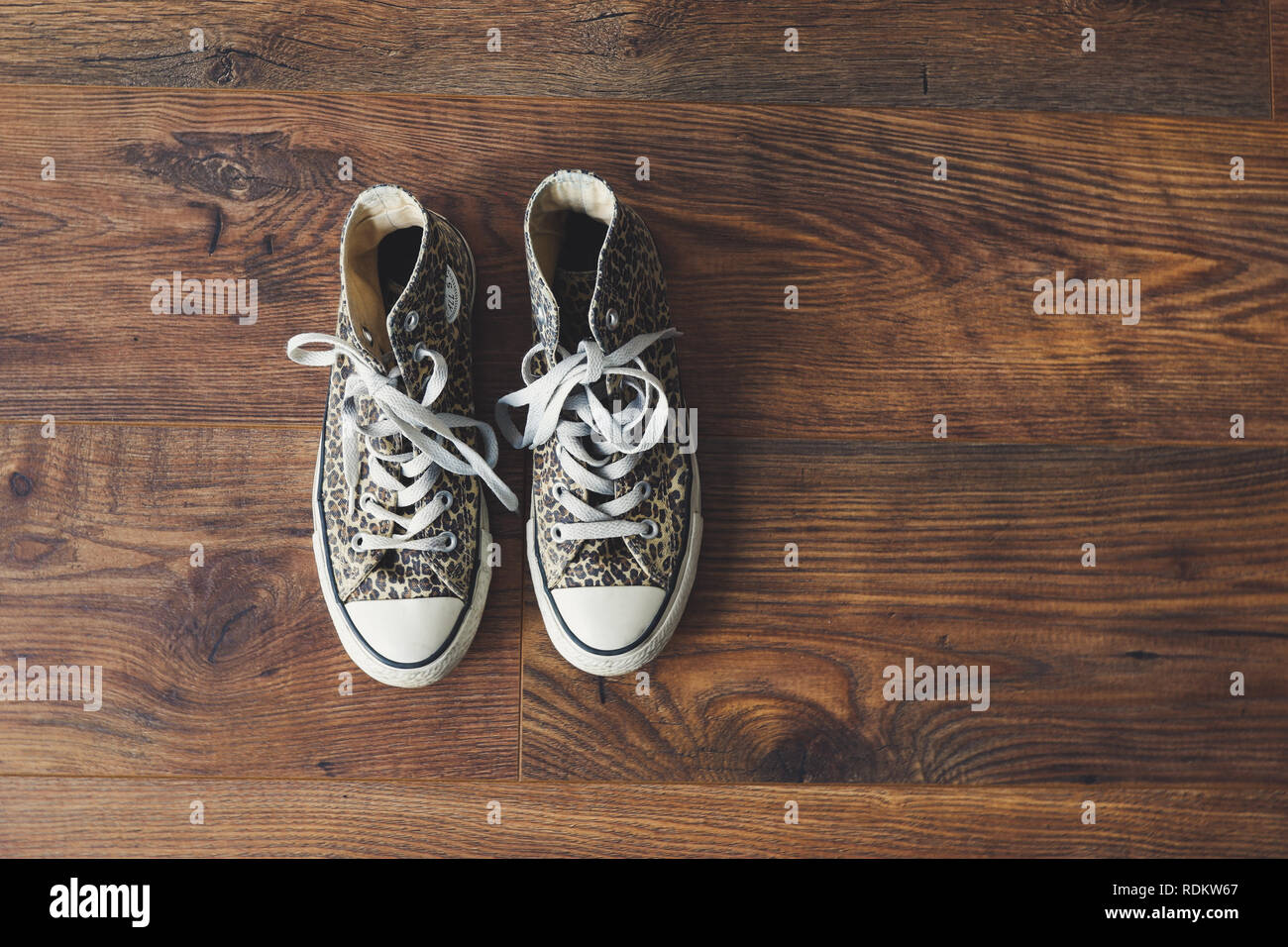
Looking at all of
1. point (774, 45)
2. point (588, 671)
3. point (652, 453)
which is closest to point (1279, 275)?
point (774, 45)

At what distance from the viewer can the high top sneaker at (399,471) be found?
88cm

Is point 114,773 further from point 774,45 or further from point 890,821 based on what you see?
point 774,45

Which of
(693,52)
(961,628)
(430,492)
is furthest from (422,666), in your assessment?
(693,52)

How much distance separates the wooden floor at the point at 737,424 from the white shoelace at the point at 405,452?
0.08 meters

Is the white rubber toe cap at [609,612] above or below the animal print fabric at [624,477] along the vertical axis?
below

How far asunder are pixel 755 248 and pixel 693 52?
258mm

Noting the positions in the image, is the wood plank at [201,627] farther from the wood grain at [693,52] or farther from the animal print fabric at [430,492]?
the wood grain at [693,52]

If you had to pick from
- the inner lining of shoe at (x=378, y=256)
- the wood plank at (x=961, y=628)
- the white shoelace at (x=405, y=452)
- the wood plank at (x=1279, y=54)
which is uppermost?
the wood plank at (x=1279, y=54)

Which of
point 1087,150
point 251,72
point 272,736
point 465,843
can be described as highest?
point 251,72

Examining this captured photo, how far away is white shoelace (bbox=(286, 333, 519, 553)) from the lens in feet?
2.87

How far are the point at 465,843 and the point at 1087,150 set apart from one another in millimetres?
1118

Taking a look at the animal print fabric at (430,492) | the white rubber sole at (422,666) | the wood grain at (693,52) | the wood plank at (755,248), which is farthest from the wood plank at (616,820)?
the wood grain at (693,52)

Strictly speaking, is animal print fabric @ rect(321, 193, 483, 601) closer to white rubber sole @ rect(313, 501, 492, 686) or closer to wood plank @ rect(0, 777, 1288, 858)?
white rubber sole @ rect(313, 501, 492, 686)

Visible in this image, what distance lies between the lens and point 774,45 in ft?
3.40
